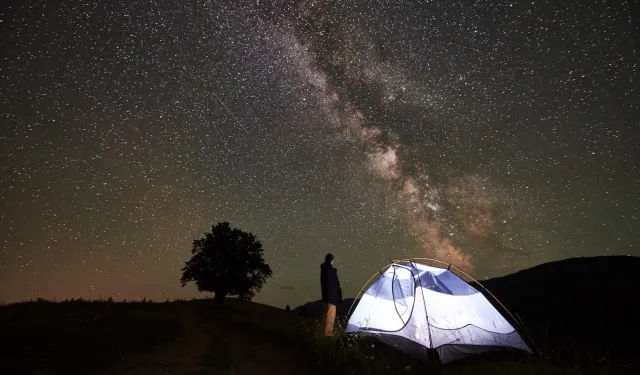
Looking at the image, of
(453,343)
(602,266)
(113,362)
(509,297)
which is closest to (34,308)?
(113,362)

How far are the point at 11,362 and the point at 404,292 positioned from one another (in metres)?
8.75

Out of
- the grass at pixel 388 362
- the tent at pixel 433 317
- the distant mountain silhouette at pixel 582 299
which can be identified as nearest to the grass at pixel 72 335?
the grass at pixel 388 362

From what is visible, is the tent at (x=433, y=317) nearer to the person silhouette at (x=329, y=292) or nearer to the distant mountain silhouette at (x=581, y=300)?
the person silhouette at (x=329, y=292)

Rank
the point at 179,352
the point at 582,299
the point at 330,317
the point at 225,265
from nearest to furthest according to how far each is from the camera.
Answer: the point at 179,352
the point at 330,317
the point at 225,265
the point at 582,299

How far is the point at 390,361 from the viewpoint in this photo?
29.2 feet

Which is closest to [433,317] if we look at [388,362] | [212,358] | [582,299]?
[388,362]

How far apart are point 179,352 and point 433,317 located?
605 centimetres

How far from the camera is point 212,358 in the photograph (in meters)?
8.52

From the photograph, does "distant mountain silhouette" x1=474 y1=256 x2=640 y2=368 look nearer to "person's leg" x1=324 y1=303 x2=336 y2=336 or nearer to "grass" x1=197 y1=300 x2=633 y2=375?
"grass" x1=197 y1=300 x2=633 y2=375

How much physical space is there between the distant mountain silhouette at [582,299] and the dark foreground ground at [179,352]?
14.5 m

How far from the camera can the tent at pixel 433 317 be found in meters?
9.84

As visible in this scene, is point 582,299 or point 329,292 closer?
point 329,292

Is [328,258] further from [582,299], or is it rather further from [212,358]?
[582,299]

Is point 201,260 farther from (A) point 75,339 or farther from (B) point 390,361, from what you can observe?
(B) point 390,361
